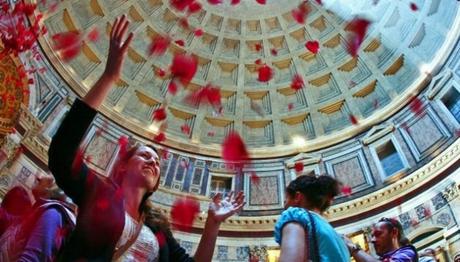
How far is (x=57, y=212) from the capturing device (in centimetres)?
304

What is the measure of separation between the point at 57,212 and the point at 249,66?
1850 cm

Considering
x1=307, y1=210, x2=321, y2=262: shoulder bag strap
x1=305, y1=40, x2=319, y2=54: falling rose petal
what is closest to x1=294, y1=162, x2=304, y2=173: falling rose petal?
x1=305, y1=40, x2=319, y2=54: falling rose petal

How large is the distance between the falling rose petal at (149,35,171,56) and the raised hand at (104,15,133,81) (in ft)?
57.1

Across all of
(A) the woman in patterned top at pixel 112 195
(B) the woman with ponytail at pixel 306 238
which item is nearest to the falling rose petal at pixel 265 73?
(B) the woman with ponytail at pixel 306 238

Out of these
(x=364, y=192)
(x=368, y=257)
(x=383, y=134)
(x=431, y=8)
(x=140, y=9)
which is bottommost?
(x=368, y=257)

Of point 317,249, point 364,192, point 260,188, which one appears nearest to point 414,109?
point 364,192

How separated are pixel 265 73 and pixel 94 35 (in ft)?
24.4

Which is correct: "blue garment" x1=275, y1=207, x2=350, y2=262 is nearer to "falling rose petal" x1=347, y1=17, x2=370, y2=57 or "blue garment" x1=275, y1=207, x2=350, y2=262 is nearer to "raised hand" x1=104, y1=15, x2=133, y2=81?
"raised hand" x1=104, y1=15, x2=133, y2=81

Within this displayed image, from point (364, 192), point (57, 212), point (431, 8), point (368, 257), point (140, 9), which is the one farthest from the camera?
point (140, 9)

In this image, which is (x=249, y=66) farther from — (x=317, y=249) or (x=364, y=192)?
(x=317, y=249)

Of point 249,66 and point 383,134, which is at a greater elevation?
point 249,66

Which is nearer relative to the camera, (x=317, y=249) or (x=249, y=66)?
(x=317, y=249)

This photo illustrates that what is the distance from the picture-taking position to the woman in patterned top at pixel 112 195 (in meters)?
2.59

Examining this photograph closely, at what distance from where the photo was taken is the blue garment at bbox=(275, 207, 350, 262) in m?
3.34
